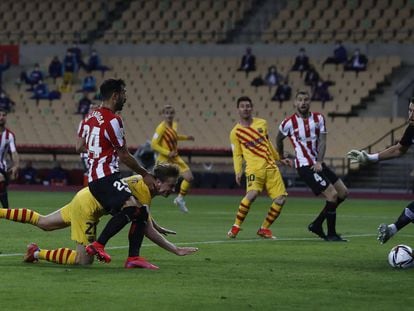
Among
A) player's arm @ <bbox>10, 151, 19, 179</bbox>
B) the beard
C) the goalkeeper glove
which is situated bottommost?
player's arm @ <bbox>10, 151, 19, 179</bbox>

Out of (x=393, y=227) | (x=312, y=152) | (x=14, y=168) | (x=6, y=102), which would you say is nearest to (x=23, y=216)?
(x=393, y=227)

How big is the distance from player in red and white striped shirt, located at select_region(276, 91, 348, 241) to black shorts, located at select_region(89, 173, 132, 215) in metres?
5.51

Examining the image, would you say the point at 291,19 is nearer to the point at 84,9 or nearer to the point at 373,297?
the point at 84,9

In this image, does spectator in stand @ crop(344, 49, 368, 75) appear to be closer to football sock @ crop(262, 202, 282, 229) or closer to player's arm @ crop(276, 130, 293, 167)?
player's arm @ crop(276, 130, 293, 167)

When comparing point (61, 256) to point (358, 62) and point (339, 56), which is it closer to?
point (358, 62)

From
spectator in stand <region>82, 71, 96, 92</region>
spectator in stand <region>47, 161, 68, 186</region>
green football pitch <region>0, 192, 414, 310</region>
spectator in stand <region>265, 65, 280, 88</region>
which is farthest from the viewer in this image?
spectator in stand <region>82, 71, 96, 92</region>

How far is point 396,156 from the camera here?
43.7 ft

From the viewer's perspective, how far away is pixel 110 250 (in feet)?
49.1

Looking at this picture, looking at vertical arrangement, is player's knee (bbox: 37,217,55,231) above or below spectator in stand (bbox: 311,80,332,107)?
above

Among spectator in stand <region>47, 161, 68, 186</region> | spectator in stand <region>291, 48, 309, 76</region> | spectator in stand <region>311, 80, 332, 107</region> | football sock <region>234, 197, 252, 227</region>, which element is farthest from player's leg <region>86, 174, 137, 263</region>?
spectator in stand <region>291, 48, 309, 76</region>

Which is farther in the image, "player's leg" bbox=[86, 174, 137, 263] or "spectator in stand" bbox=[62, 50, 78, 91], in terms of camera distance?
"spectator in stand" bbox=[62, 50, 78, 91]

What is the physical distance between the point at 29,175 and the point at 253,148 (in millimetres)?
20775

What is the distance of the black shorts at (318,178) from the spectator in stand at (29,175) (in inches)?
849

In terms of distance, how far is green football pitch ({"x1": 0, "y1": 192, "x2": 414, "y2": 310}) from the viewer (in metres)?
9.94
